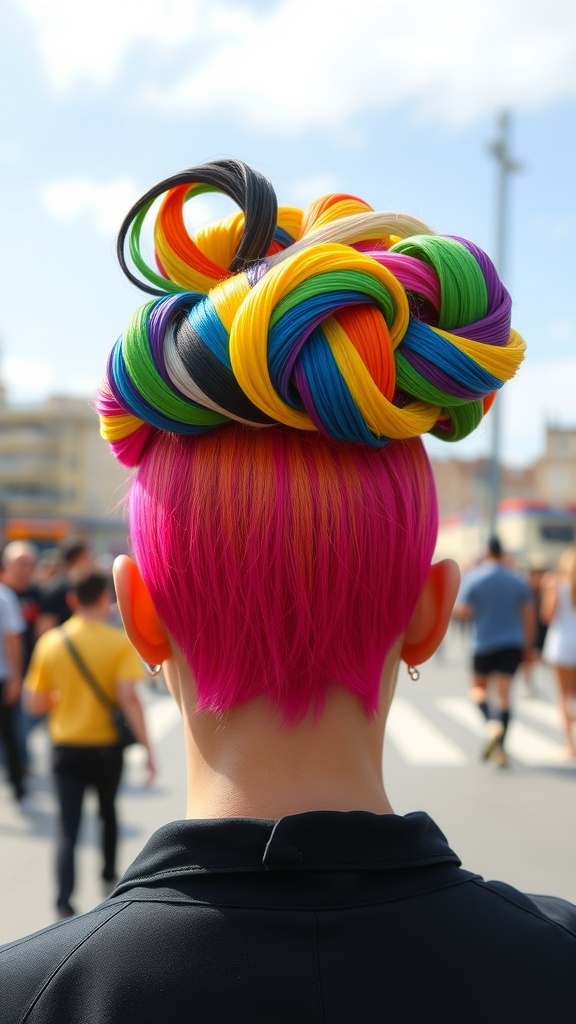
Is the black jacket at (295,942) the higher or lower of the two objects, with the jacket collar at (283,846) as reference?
lower

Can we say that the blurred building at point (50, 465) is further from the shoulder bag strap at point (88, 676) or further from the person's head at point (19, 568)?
the shoulder bag strap at point (88, 676)

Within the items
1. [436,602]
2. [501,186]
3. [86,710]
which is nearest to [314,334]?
[436,602]

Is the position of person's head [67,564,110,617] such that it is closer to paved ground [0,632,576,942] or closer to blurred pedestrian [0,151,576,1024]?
paved ground [0,632,576,942]

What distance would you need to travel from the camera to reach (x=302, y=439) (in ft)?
3.31

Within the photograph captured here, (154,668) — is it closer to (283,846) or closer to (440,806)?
(283,846)

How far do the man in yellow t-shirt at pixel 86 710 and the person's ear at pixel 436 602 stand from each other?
3337mm

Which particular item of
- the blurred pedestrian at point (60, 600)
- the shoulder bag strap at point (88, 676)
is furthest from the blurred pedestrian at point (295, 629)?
the blurred pedestrian at point (60, 600)

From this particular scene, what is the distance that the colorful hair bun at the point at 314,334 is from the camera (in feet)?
3.10

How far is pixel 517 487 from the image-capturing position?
90.0 meters

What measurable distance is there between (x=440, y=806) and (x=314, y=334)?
6.03 m

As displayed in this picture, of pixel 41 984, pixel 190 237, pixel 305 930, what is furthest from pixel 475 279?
pixel 41 984

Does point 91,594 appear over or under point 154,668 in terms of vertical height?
over

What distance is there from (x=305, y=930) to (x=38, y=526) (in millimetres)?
39623

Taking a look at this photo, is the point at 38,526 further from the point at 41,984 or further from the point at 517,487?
the point at 517,487
